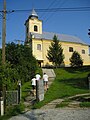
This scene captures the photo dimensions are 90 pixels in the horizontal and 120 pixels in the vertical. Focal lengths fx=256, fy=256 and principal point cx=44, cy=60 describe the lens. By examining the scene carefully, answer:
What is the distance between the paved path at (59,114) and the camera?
44.6ft

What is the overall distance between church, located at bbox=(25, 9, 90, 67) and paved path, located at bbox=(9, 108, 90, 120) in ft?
160

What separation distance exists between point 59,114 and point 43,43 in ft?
176

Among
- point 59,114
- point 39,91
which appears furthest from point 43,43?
point 59,114

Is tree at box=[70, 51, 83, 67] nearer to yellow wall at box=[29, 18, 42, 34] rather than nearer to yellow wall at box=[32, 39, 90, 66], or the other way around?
yellow wall at box=[32, 39, 90, 66]

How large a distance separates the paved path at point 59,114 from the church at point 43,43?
4862 cm

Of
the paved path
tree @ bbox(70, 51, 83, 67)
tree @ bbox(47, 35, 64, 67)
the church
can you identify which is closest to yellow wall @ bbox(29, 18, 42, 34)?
the church

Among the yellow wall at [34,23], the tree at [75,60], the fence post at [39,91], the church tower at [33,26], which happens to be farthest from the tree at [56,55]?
the fence post at [39,91]

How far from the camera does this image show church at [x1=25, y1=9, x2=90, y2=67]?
66.1 m

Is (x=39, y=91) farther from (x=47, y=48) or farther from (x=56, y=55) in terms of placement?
(x=47, y=48)

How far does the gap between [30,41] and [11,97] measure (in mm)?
48701

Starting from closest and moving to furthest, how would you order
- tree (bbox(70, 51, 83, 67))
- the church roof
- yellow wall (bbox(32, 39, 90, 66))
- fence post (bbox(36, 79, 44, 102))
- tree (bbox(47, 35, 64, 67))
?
fence post (bbox(36, 79, 44, 102)), tree (bbox(47, 35, 64, 67)), tree (bbox(70, 51, 83, 67)), yellow wall (bbox(32, 39, 90, 66)), the church roof

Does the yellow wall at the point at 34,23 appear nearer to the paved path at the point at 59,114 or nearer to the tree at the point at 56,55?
the tree at the point at 56,55

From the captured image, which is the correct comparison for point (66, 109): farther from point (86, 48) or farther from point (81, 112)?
point (86, 48)

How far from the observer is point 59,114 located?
47.9ft
